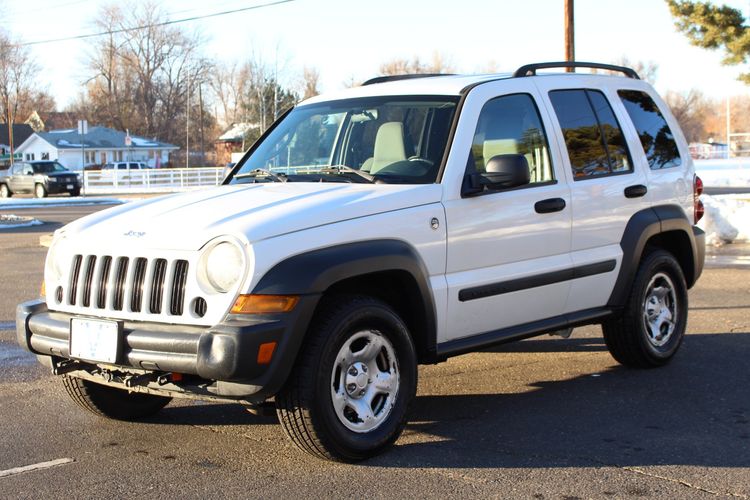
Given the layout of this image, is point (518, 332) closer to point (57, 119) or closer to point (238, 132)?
point (238, 132)

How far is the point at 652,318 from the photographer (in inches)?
275

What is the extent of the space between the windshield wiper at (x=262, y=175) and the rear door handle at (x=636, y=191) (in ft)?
7.47

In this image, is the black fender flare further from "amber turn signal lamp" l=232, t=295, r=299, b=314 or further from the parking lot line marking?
the parking lot line marking

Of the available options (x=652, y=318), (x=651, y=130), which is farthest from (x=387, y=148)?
(x=652, y=318)

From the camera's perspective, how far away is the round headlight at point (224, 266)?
460 centimetres

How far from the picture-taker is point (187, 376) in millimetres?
4746

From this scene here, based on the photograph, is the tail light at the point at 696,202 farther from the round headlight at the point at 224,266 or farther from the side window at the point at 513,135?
the round headlight at the point at 224,266

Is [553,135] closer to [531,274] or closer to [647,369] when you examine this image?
[531,274]

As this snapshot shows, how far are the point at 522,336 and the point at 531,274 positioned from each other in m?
0.37

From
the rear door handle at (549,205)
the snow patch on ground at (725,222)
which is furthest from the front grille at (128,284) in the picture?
the snow patch on ground at (725,222)

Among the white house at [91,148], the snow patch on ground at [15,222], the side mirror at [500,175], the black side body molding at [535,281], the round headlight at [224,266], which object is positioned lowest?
the snow patch on ground at [15,222]

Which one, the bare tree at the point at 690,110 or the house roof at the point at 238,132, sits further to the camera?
the bare tree at the point at 690,110

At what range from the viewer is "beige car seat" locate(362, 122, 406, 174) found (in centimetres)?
571

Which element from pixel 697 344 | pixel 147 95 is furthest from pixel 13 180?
pixel 147 95
